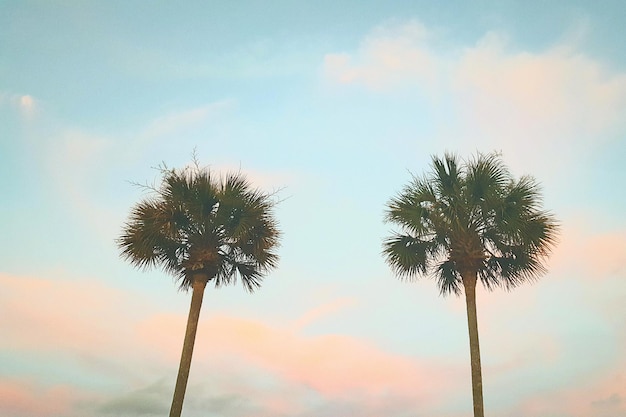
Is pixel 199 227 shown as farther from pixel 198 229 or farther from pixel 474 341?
pixel 474 341

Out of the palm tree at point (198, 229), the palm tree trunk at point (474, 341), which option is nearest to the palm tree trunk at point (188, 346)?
the palm tree at point (198, 229)

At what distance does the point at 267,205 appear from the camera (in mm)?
21031

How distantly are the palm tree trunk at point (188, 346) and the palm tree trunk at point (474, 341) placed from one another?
909cm

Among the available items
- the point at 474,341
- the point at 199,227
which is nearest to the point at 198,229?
the point at 199,227

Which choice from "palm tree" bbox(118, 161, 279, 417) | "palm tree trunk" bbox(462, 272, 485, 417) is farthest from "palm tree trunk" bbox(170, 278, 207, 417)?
"palm tree trunk" bbox(462, 272, 485, 417)

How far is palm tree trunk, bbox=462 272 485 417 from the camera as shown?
62.2 ft

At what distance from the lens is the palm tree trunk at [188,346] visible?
18.7 m

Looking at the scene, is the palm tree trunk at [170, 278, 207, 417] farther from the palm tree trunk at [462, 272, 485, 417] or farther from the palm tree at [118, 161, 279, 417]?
the palm tree trunk at [462, 272, 485, 417]

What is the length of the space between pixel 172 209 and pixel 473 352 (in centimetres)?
1118

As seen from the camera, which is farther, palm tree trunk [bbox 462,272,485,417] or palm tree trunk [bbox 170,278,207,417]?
palm tree trunk [bbox 462,272,485,417]

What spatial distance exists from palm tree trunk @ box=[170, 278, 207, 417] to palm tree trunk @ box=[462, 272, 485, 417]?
9.09m

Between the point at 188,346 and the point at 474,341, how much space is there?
9.45m

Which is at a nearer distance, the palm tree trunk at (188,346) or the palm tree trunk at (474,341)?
the palm tree trunk at (188,346)

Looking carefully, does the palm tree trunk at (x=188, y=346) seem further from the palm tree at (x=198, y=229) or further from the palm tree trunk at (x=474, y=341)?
the palm tree trunk at (x=474, y=341)
